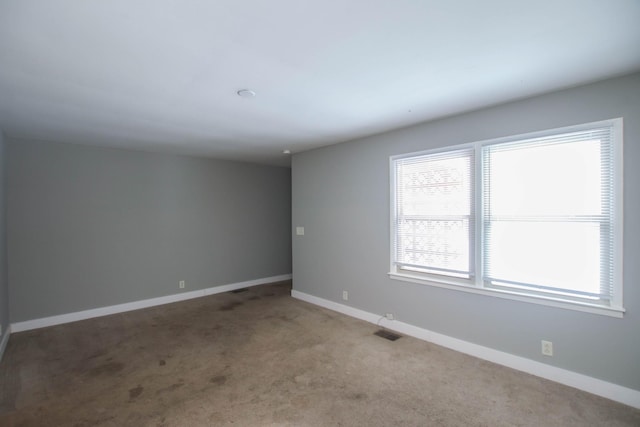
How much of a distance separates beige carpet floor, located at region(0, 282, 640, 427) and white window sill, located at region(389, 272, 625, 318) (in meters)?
0.65

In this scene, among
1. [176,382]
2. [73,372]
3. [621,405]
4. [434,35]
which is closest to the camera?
[434,35]

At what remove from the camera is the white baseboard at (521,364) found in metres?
2.27

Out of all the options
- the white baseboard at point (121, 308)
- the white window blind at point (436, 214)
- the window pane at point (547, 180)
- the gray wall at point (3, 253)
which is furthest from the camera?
the white baseboard at point (121, 308)

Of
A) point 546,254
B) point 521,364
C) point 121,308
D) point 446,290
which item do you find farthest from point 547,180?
point 121,308

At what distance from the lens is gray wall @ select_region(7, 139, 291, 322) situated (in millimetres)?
3916

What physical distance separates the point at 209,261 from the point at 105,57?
4107 mm

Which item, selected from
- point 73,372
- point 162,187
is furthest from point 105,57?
point 162,187

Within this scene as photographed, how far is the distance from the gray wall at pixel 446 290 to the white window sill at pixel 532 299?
0.16 ft

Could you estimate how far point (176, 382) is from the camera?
8.53ft

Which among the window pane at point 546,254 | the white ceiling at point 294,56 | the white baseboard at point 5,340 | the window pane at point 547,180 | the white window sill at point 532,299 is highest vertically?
the white ceiling at point 294,56

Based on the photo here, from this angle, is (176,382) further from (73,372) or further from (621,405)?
(621,405)

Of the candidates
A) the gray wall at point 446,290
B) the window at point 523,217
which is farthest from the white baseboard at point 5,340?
the window at point 523,217

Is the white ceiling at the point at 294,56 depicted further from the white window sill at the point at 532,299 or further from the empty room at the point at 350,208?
the white window sill at the point at 532,299

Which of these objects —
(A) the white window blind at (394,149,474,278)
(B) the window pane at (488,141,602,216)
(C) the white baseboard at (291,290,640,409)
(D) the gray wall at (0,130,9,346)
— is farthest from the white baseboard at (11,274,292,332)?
(B) the window pane at (488,141,602,216)
